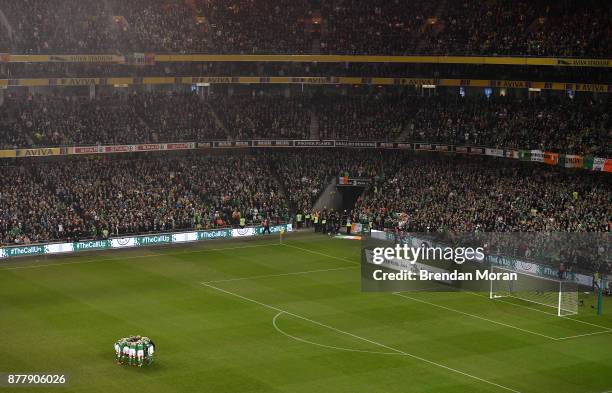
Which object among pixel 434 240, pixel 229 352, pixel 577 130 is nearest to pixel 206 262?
pixel 434 240

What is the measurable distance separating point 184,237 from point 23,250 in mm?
9860

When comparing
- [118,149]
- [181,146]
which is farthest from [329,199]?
[118,149]

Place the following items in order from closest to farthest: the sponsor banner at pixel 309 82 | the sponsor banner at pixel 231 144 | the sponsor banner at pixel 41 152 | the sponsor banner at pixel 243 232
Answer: the sponsor banner at pixel 41 152
the sponsor banner at pixel 243 232
the sponsor banner at pixel 309 82
the sponsor banner at pixel 231 144

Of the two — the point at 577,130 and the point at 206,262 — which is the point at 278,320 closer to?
the point at 206,262

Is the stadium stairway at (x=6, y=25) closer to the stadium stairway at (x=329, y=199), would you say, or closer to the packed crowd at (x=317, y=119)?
the packed crowd at (x=317, y=119)

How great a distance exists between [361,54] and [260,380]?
3929 centimetres

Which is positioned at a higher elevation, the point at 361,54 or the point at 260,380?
the point at 361,54

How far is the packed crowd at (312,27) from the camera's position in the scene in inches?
2299

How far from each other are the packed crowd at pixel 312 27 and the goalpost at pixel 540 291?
1990cm

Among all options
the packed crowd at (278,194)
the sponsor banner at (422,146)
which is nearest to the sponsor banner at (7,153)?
the packed crowd at (278,194)

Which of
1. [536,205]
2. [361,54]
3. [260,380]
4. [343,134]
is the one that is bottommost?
[260,380]

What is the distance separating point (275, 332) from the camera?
35031 mm

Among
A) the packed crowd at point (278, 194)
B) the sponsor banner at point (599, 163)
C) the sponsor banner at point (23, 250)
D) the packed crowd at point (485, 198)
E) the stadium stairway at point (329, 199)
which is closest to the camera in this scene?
the sponsor banner at point (23, 250)

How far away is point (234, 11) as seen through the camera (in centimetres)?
6800
